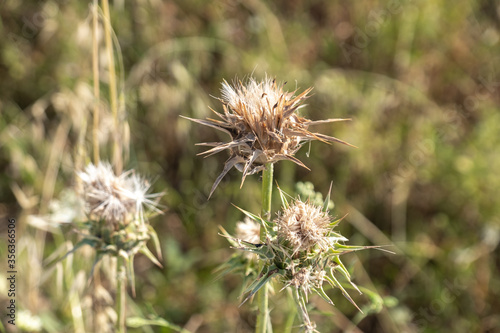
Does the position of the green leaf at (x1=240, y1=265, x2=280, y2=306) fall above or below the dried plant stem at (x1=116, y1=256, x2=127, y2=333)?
below

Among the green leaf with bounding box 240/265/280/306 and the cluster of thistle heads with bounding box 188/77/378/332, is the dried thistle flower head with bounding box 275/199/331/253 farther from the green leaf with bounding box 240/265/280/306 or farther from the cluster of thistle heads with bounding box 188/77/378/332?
the green leaf with bounding box 240/265/280/306

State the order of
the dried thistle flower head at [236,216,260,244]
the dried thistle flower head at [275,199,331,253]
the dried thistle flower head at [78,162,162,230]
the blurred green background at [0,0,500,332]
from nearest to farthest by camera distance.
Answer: the dried thistle flower head at [275,199,331,253] < the dried thistle flower head at [236,216,260,244] < the dried thistle flower head at [78,162,162,230] < the blurred green background at [0,0,500,332]

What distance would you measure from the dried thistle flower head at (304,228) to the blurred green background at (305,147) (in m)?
2.05

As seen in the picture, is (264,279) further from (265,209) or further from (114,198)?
(114,198)

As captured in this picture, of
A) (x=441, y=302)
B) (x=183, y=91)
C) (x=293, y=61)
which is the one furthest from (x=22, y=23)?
(x=441, y=302)

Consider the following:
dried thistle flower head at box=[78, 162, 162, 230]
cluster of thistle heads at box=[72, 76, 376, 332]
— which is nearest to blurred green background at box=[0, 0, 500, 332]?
dried thistle flower head at box=[78, 162, 162, 230]

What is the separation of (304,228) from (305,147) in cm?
254

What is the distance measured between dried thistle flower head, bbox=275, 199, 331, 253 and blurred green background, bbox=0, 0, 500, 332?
6.73 feet

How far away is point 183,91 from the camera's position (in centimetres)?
458

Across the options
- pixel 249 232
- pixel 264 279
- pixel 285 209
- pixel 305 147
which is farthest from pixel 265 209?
pixel 305 147

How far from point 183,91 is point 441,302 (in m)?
2.90

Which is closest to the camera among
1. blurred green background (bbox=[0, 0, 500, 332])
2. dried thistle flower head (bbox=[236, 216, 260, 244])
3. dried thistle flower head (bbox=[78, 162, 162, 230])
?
dried thistle flower head (bbox=[236, 216, 260, 244])

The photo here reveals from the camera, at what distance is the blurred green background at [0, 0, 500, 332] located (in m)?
4.03

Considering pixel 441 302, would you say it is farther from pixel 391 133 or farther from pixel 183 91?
pixel 183 91
